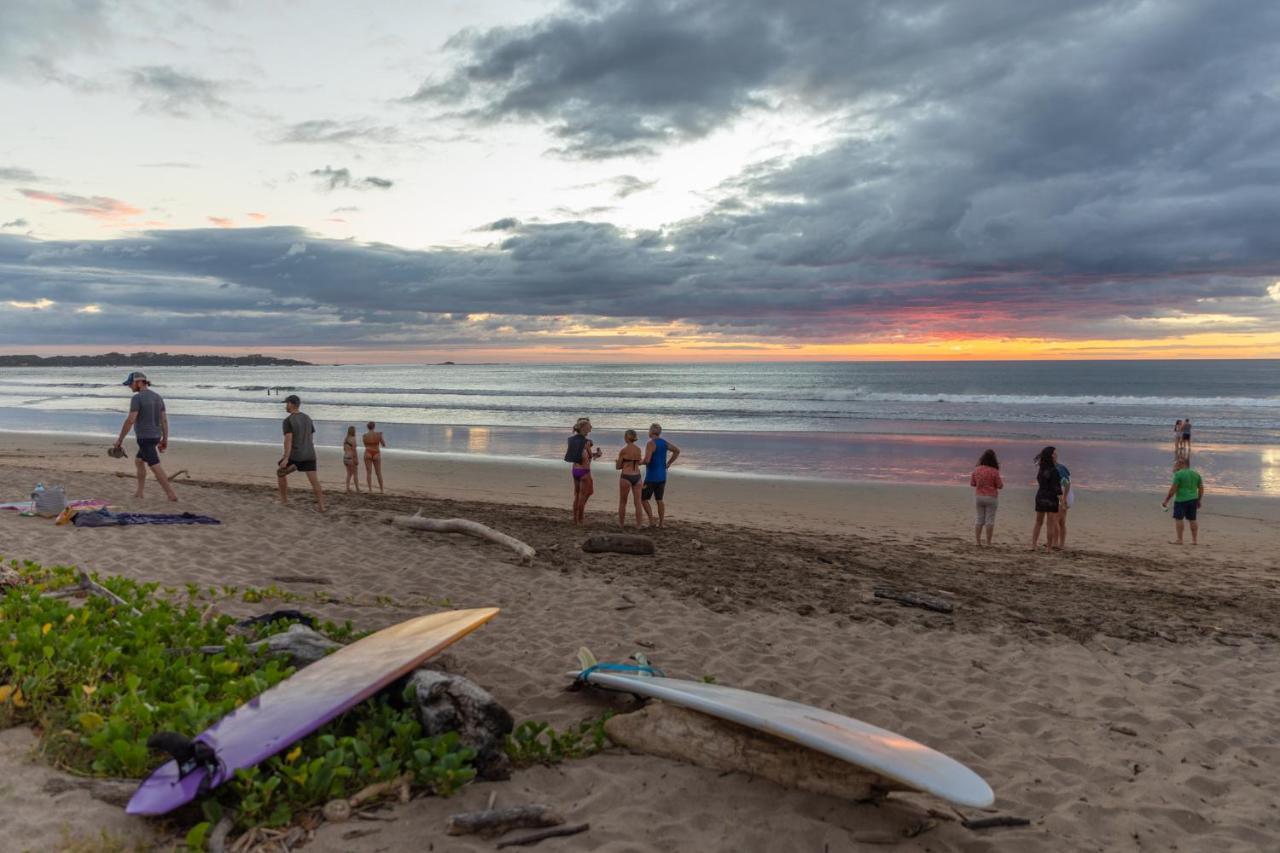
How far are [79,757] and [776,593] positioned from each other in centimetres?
642

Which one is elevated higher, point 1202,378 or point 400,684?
point 1202,378

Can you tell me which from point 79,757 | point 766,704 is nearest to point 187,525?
point 79,757

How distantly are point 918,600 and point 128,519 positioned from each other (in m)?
9.98

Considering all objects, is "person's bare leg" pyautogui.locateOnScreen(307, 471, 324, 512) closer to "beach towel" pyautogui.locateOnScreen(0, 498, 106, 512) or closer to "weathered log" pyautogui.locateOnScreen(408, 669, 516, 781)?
"beach towel" pyautogui.locateOnScreen(0, 498, 106, 512)

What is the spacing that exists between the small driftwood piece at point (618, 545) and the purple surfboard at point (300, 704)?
15.5 ft

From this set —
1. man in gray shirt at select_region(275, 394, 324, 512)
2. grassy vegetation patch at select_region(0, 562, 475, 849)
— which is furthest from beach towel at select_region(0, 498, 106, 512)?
grassy vegetation patch at select_region(0, 562, 475, 849)

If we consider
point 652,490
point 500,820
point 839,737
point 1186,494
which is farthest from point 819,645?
point 1186,494

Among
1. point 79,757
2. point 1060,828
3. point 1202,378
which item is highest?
point 1202,378

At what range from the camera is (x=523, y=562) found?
9.69m

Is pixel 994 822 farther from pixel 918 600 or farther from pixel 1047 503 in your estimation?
pixel 1047 503

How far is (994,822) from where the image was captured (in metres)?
4.14

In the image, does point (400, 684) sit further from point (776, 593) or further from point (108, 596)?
point (776, 593)

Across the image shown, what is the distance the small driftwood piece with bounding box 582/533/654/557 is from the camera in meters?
10.4

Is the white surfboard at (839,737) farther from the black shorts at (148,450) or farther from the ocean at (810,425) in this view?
the ocean at (810,425)
